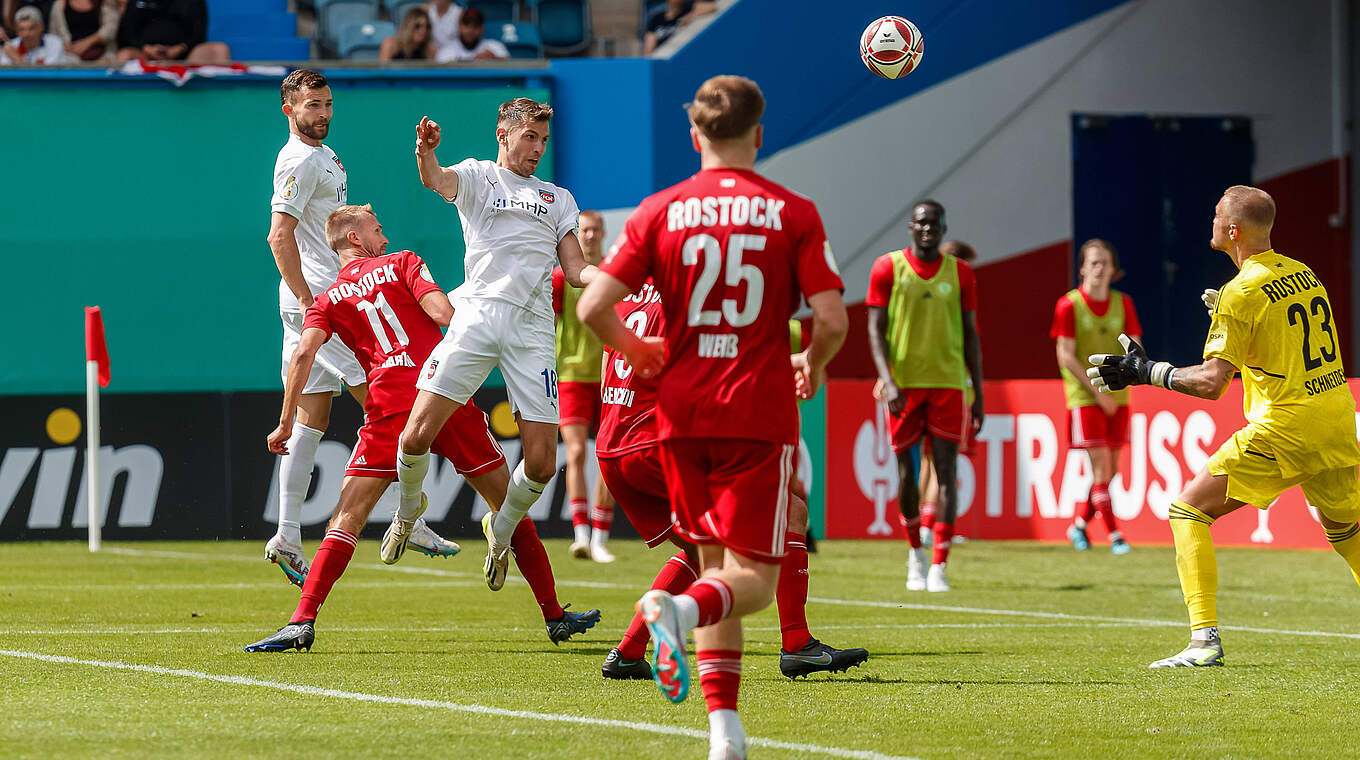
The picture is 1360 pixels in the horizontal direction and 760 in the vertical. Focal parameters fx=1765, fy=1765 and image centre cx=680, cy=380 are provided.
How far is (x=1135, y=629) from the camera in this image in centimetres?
904

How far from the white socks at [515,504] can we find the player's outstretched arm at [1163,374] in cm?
247

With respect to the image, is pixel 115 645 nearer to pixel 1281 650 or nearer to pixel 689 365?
pixel 689 365

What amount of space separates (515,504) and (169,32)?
10577mm

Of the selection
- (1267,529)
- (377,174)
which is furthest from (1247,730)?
(377,174)

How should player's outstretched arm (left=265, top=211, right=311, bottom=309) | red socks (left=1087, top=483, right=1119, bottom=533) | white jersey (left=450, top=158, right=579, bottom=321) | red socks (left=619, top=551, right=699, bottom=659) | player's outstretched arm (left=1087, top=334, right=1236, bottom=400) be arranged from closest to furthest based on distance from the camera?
red socks (left=619, top=551, right=699, bottom=659)
player's outstretched arm (left=1087, top=334, right=1236, bottom=400)
white jersey (left=450, top=158, right=579, bottom=321)
player's outstretched arm (left=265, top=211, right=311, bottom=309)
red socks (left=1087, top=483, right=1119, bottom=533)

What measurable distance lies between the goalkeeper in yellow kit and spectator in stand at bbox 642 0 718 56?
10899 millimetres

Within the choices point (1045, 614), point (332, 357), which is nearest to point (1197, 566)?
point (1045, 614)

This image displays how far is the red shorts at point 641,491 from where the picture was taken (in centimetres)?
671

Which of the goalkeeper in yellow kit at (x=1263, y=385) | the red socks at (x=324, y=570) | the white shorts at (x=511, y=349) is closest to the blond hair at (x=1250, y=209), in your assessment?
the goalkeeper in yellow kit at (x=1263, y=385)

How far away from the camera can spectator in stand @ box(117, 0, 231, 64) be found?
1678cm

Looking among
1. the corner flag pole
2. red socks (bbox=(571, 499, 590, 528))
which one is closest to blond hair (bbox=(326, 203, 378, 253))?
red socks (bbox=(571, 499, 590, 528))

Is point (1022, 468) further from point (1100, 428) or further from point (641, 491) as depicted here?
point (641, 491)

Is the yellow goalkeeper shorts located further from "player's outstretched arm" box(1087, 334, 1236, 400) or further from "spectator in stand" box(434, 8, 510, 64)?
"spectator in stand" box(434, 8, 510, 64)

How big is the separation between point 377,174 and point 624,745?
1210cm
